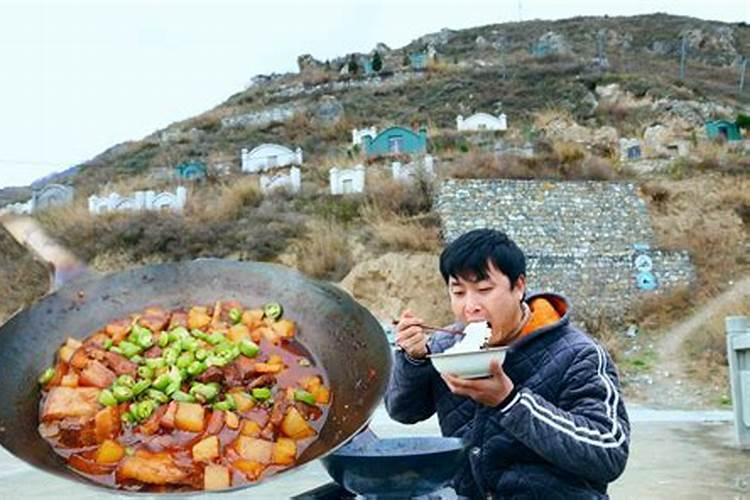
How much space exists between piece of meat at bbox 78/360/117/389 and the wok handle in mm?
351

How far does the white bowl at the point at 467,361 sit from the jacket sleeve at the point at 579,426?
17cm

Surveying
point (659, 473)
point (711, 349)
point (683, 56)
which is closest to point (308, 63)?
point (683, 56)

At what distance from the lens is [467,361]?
170cm

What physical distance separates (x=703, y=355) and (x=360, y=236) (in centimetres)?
752

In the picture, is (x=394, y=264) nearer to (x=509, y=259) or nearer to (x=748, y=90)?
(x=509, y=259)

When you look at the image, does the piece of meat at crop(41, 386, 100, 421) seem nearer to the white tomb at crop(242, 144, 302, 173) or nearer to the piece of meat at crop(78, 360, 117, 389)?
the piece of meat at crop(78, 360, 117, 389)

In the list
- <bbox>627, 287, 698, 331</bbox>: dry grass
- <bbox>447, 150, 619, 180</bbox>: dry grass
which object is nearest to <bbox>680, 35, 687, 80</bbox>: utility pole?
<bbox>447, 150, 619, 180</bbox>: dry grass

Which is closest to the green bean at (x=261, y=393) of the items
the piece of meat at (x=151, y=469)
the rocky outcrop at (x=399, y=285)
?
the piece of meat at (x=151, y=469)

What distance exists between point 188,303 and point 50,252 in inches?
14.4

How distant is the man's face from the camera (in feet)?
6.50

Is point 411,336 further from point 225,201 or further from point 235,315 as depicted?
point 225,201

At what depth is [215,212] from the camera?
828 inches

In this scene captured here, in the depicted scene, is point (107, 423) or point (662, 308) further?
point (662, 308)

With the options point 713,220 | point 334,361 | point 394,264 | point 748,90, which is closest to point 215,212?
point 394,264
